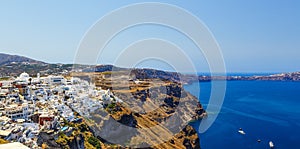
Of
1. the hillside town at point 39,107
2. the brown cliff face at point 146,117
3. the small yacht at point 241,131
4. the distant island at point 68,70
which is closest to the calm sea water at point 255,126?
the small yacht at point 241,131

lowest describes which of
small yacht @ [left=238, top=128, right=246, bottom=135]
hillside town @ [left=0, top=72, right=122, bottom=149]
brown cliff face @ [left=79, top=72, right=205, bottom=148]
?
small yacht @ [left=238, top=128, right=246, bottom=135]

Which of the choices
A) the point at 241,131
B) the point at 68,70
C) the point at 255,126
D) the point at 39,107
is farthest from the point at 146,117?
the point at 68,70

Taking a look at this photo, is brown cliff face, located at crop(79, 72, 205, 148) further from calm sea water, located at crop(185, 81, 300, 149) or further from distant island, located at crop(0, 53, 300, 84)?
distant island, located at crop(0, 53, 300, 84)

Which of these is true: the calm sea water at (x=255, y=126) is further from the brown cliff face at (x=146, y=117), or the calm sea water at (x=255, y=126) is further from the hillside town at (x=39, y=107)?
the hillside town at (x=39, y=107)

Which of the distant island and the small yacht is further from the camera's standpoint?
the distant island

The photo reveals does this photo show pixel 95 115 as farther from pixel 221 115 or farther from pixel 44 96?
pixel 221 115

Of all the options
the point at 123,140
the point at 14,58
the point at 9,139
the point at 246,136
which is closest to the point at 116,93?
the point at 123,140

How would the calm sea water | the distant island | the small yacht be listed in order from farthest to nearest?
the distant island
the small yacht
the calm sea water

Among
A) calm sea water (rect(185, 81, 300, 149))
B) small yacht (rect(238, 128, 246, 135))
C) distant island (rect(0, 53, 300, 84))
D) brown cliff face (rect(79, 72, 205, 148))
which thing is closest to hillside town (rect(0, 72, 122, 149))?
brown cliff face (rect(79, 72, 205, 148))

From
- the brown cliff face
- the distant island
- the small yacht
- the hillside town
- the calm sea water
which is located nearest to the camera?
the hillside town
